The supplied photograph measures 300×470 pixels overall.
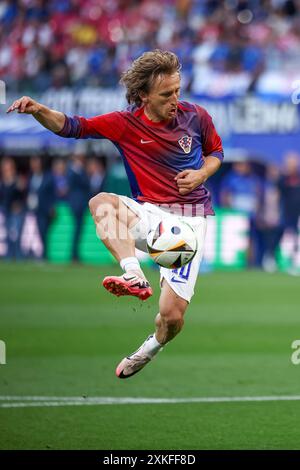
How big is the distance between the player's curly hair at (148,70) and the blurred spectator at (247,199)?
1364cm

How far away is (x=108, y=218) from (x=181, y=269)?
75cm

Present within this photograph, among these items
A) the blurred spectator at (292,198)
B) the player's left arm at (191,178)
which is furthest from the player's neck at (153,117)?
the blurred spectator at (292,198)

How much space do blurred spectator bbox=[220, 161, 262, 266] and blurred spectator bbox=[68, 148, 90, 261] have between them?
291 cm

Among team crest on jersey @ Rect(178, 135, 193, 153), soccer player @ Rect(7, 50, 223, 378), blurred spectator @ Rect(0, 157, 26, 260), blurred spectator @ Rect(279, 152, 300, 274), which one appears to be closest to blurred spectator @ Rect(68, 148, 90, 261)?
blurred spectator @ Rect(0, 157, 26, 260)

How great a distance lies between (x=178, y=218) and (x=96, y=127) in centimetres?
92

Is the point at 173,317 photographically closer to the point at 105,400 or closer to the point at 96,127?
the point at 96,127

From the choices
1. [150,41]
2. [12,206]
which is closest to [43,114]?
[12,206]

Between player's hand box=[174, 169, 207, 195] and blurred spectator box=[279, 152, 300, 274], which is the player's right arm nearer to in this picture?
player's hand box=[174, 169, 207, 195]

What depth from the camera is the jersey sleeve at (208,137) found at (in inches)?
303

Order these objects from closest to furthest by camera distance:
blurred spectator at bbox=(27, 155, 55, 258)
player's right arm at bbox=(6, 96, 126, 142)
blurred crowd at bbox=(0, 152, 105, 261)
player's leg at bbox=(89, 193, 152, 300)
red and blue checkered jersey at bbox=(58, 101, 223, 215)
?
player's leg at bbox=(89, 193, 152, 300)
player's right arm at bbox=(6, 96, 126, 142)
red and blue checkered jersey at bbox=(58, 101, 223, 215)
blurred crowd at bbox=(0, 152, 105, 261)
blurred spectator at bbox=(27, 155, 55, 258)

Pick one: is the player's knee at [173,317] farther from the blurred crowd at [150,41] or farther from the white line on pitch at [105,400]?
the blurred crowd at [150,41]

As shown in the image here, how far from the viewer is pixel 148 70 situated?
7.45 m

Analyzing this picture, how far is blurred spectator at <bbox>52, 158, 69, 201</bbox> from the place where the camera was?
2233cm
